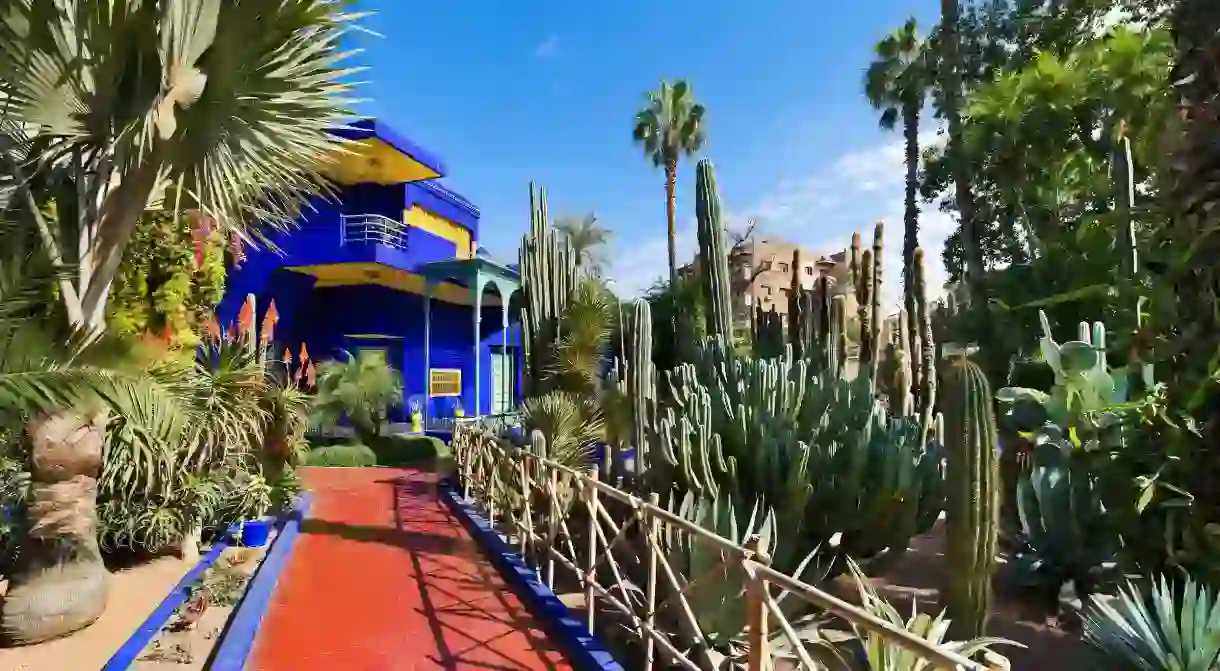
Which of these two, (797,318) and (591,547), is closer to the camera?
(591,547)

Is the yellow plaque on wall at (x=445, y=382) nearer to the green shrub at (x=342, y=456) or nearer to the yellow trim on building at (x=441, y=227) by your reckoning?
the yellow trim on building at (x=441, y=227)

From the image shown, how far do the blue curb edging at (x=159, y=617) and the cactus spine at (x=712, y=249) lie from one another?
608 cm

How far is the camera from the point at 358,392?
15.9 meters

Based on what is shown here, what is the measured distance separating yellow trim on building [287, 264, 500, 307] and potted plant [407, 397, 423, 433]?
2936 millimetres

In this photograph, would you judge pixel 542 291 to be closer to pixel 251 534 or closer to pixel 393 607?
pixel 251 534

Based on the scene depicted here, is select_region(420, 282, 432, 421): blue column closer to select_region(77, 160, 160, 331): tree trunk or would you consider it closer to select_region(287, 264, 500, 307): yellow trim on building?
select_region(287, 264, 500, 307): yellow trim on building

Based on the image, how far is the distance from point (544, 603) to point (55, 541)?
3244 mm

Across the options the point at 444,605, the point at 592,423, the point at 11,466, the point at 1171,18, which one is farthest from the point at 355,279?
the point at 1171,18

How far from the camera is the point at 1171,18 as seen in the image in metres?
4.28

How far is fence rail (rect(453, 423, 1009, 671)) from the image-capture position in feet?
8.93

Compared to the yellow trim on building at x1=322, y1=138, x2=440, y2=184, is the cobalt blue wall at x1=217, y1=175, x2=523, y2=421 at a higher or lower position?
lower

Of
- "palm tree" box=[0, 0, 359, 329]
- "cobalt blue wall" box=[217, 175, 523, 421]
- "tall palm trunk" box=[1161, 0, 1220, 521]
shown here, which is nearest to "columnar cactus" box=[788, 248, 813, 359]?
"tall palm trunk" box=[1161, 0, 1220, 521]

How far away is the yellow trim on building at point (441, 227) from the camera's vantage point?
65.4 feet

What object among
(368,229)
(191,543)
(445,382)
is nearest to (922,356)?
(191,543)
